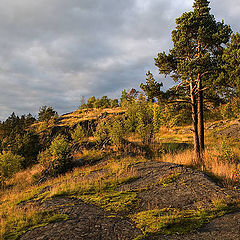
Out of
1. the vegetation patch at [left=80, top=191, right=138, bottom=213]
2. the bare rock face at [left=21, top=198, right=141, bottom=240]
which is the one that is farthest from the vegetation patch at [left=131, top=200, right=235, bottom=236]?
the vegetation patch at [left=80, top=191, right=138, bottom=213]

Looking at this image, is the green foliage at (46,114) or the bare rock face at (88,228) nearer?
the bare rock face at (88,228)

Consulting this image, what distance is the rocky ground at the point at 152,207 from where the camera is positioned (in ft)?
10.8

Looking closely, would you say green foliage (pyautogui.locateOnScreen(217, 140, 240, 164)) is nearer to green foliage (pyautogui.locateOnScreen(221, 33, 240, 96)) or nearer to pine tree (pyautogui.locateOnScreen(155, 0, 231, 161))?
pine tree (pyautogui.locateOnScreen(155, 0, 231, 161))

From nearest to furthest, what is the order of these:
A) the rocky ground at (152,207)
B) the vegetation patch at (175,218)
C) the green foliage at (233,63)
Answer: the rocky ground at (152,207) < the vegetation patch at (175,218) < the green foliage at (233,63)

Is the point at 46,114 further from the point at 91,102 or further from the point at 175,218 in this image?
the point at 175,218

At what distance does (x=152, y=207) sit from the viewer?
4.60 metres

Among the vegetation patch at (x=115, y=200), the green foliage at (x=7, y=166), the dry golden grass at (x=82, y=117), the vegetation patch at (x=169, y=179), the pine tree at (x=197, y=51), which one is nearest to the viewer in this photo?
the vegetation patch at (x=115, y=200)

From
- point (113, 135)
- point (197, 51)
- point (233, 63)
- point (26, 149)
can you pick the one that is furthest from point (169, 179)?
point (26, 149)

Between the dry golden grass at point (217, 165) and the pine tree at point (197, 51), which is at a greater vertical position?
the pine tree at point (197, 51)

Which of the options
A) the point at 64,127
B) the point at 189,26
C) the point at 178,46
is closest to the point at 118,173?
the point at 178,46

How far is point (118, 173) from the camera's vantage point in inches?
335

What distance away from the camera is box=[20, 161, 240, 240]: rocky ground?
328cm

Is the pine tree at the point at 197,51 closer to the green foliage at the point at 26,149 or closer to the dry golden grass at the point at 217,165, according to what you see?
the dry golden grass at the point at 217,165

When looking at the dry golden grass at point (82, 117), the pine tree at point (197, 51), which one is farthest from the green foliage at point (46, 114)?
the pine tree at point (197, 51)
